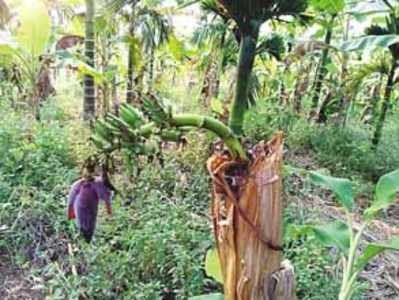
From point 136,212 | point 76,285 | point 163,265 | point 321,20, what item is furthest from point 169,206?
point 321,20

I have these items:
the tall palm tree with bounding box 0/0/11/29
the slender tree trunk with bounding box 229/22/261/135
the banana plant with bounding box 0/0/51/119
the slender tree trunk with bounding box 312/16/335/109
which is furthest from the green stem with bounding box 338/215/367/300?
the tall palm tree with bounding box 0/0/11/29

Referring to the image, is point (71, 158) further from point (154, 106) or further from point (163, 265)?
point (154, 106)

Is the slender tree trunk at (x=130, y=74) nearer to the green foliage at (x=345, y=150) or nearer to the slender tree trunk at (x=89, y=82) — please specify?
the slender tree trunk at (x=89, y=82)

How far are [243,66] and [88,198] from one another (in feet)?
4.72

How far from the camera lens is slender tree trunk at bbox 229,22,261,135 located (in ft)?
6.12

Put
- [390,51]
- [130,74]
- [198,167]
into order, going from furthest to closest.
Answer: [130,74]
[390,51]
[198,167]

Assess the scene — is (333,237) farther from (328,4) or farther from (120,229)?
(328,4)

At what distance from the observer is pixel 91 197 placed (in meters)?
0.66

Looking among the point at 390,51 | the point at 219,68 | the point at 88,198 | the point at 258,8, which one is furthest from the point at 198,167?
the point at 390,51

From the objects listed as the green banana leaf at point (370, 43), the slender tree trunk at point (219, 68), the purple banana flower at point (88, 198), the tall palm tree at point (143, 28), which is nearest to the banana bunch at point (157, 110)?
the purple banana flower at point (88, 198)

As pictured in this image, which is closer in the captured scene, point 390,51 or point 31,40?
point 31,40

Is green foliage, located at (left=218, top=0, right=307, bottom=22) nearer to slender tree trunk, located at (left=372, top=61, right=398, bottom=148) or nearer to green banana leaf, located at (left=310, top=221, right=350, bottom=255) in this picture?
green banana leaf, located at (left=310, top=221, right=350, bottom=255)

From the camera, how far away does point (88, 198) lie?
661 millimetres

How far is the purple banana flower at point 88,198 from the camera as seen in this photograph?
66 cm
